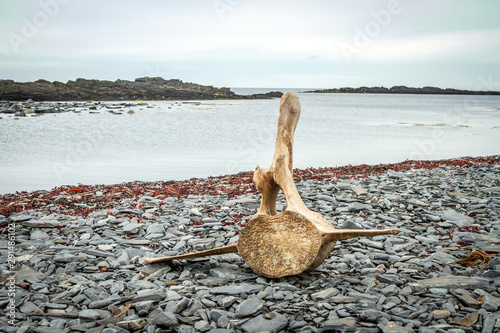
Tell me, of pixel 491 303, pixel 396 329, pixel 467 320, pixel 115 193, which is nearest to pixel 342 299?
pixel 396 329

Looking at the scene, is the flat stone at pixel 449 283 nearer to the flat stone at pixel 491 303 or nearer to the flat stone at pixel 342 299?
the flat stone at pixel 491 303


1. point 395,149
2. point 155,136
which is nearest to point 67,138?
point 155,136

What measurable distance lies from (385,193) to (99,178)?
8387 mm

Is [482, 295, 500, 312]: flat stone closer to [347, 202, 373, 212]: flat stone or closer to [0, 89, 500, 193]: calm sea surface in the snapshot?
[347, 202, 373, 212]: flat stone

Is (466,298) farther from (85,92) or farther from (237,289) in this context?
(85,92)

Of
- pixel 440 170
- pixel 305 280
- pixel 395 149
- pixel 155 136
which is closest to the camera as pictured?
pixel 305 280

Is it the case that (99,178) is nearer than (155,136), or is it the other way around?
(99,178)

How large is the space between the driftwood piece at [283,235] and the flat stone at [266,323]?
791mm

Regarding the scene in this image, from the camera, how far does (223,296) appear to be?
3723mm

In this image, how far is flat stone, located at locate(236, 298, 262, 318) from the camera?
3371 mm

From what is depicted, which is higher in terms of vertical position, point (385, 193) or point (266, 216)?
point (266, 216)

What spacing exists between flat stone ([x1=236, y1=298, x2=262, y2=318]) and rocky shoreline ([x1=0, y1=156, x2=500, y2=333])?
0.02 meters

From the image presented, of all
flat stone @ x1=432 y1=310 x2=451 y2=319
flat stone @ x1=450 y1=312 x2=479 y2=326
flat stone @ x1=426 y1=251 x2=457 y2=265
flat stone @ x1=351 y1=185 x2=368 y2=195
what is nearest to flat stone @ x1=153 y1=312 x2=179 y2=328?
flat stone @ x1=432 y1=310 x2=451 y2=319

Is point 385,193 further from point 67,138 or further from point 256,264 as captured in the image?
point 67,138
